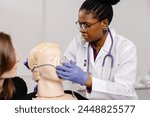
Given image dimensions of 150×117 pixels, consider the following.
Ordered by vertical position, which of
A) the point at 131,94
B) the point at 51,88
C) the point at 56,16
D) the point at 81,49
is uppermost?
the point at 56,16

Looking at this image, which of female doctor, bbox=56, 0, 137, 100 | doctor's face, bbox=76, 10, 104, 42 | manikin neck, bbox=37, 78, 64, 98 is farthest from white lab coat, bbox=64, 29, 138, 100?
manikin neck, bbox=37, 78, 64, 98

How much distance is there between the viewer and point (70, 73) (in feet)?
4.72

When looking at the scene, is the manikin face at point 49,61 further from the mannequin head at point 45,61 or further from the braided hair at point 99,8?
the braided hair at point 99,8

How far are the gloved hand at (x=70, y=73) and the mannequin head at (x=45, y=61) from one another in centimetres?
2

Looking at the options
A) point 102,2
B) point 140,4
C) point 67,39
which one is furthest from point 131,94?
point 140,4

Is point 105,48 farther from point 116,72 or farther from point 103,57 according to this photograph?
point 116,72

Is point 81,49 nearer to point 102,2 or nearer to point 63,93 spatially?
point 102,2

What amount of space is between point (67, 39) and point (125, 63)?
0.97 m

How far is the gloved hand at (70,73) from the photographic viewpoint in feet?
4.49

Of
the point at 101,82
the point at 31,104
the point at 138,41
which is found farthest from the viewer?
the point at 138,41

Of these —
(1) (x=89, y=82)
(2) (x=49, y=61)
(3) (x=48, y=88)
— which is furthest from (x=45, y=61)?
(1) (x=89, y=82)

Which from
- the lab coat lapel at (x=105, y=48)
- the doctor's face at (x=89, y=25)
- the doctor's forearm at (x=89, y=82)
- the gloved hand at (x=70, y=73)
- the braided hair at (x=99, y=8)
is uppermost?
the braided hair at (x=99, y=8)

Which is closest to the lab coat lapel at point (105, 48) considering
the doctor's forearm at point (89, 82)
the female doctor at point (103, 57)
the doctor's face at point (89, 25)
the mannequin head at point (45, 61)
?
the female doctor at point (103, 57)

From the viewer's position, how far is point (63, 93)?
144 cm
